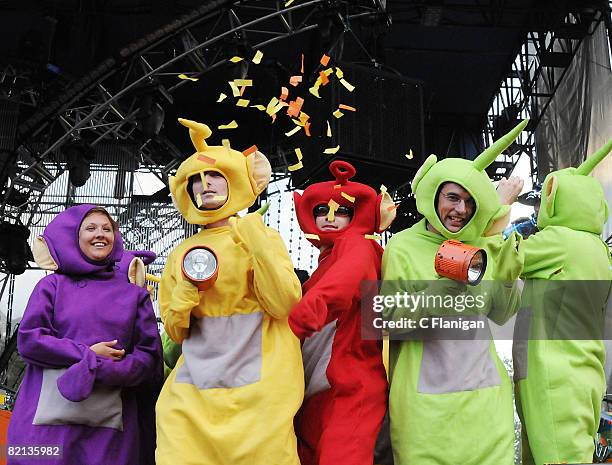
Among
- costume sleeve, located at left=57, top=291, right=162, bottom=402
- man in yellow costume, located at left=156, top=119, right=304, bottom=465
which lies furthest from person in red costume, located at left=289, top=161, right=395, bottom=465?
costume sleeve, located at left=57, top=291, right=162, bottom=402

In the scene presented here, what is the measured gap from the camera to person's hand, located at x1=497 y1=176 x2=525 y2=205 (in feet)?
8.84

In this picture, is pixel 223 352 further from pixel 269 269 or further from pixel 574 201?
pixel 574 201

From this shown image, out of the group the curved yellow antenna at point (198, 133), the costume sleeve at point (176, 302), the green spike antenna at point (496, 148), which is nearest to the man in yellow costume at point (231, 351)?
the costume sleeve at point (176, 302)

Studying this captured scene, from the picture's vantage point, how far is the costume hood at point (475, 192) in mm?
2582

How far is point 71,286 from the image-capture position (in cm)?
281

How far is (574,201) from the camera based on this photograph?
3.00 metres

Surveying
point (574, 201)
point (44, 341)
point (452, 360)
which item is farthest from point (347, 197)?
point (44, 341)

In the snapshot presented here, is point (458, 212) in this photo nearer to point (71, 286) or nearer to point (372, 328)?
point (372, 328)

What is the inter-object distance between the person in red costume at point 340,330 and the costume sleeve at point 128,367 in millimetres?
547

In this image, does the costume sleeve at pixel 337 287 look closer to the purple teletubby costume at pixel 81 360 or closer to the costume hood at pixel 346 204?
the costume hood at pixel 346 204

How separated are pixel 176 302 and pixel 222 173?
51 cm

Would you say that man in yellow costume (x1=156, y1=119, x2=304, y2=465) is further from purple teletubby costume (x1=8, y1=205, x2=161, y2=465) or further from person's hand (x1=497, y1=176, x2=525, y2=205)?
person's hand (x1=497, y1=176, x2=525, y2=205)

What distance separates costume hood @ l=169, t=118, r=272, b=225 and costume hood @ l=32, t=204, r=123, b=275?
373 mm

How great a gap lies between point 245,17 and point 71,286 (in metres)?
5.48
